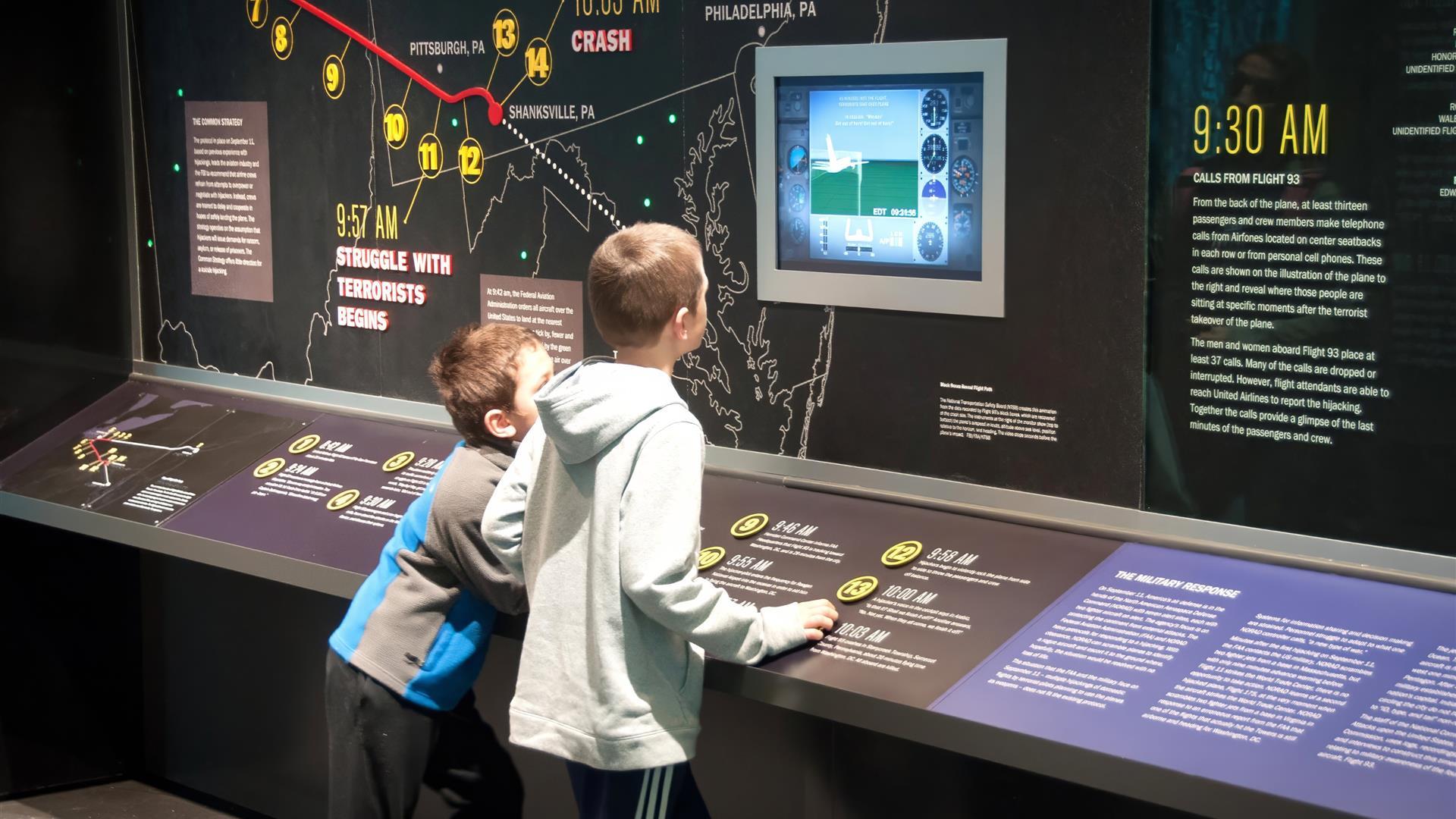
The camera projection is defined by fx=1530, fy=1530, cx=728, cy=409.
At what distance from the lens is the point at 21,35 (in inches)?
181

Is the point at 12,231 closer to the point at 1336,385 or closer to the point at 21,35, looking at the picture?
the point at 21,35

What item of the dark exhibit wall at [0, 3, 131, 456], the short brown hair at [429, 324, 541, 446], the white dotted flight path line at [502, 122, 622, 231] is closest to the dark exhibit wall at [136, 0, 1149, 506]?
the white dotted flight path line at [502, 122, 622, 231]

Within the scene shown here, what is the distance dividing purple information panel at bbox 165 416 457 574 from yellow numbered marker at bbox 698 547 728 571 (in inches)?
31.7

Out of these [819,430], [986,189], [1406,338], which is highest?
[986,189]

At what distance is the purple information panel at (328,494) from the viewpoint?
369 centimetres

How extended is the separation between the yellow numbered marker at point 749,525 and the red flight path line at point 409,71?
1.32 m

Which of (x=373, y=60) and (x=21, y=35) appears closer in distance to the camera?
(x=373, y=60)

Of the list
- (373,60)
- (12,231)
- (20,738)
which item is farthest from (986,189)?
(20,738)

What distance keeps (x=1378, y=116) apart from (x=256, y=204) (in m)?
3.22

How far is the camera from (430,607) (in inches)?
124

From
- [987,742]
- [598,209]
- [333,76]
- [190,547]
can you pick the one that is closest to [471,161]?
[598,209]

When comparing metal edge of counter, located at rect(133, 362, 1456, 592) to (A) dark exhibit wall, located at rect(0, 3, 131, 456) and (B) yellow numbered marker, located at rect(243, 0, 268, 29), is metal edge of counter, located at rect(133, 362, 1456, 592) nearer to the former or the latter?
(B) yellow numbered marker, located at rect(243, 0, 268, 29)

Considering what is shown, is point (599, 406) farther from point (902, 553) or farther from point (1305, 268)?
point (1305, 268)

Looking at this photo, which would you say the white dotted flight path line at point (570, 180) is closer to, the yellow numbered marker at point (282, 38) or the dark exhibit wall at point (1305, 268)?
the yellow numbered marker at point (282, 38)
